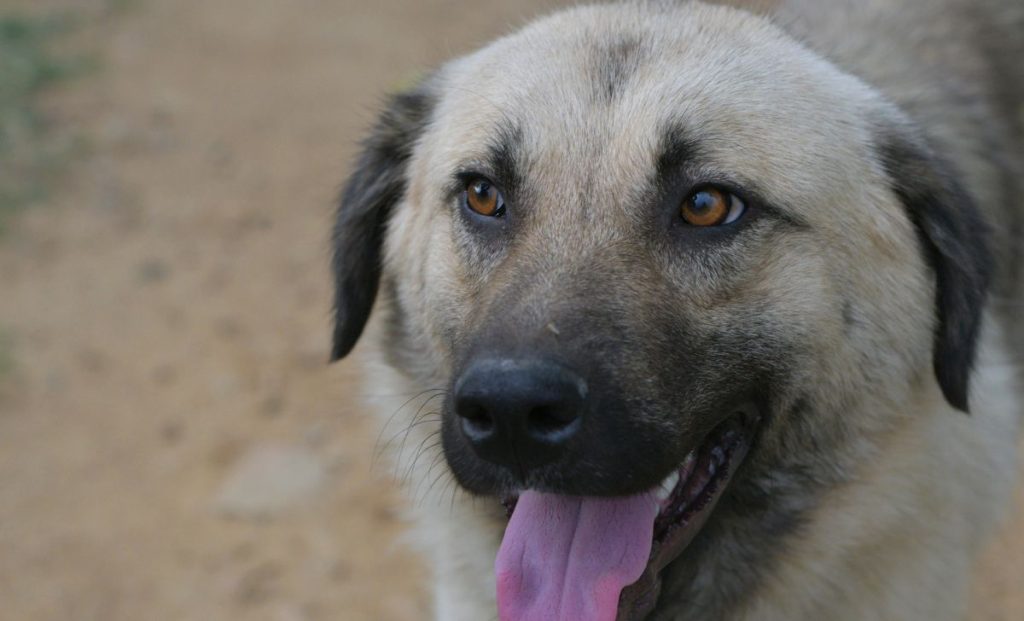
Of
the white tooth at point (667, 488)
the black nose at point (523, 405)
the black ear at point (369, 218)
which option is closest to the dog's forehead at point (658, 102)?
the black ear at point (369, 218)

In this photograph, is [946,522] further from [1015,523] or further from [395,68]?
[395,68]

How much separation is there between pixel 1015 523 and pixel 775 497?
6.46 feet

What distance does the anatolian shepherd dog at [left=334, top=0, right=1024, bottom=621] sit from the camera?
2.37 meters

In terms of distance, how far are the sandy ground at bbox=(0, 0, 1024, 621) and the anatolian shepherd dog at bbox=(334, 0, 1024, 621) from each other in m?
0.96

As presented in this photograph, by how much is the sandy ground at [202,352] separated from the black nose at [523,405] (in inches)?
54.9

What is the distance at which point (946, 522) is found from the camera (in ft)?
9.84

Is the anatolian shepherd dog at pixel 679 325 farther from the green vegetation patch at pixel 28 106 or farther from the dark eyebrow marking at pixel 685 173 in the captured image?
the green vegetation patch at pixel 28 106

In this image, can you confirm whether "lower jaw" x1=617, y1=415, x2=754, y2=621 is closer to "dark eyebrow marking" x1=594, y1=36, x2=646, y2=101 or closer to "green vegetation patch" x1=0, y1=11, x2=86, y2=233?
"dark eyebrow marking" x1=594, y1=36, x2=646, y2=101

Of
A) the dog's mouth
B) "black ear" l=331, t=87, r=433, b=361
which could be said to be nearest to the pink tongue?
the dog's mouth

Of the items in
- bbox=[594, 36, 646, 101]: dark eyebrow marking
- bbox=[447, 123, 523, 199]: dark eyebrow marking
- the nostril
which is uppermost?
bbox=[594, 36, 646, 101]: dark eyebrow marking

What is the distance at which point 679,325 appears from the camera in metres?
2.46

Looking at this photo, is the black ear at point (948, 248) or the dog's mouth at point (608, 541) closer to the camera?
the dog's mouth at point (608, 541)

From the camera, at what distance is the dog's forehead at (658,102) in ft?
8.45

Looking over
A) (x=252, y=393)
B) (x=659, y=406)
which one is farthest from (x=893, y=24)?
(x=252, y=393)
